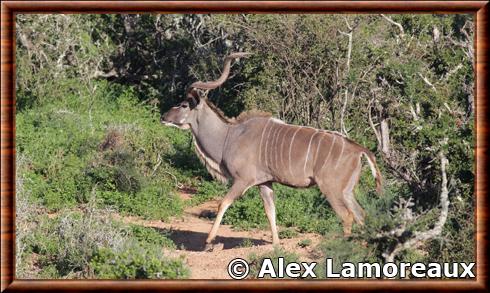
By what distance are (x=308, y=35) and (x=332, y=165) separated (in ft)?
8.59

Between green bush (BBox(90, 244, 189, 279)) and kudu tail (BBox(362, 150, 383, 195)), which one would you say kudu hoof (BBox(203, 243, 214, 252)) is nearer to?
green bush (BBox(90, 244, 189, 279))

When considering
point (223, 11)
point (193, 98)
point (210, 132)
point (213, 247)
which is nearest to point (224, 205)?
point (213, 247)

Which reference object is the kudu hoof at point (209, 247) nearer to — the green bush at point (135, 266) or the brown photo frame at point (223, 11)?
the green bush at point (135, 266)

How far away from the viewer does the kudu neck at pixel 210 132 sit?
8.17 m

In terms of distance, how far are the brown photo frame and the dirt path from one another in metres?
1.19

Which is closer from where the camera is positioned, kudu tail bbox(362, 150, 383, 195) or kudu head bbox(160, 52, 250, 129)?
kudu tail bbox(362, 150, 383, 195)

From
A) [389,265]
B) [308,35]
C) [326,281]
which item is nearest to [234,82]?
[308,35]

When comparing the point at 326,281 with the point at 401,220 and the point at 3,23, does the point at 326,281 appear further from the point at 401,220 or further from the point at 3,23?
the point at 3,23

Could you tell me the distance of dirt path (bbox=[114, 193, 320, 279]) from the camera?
7288mm

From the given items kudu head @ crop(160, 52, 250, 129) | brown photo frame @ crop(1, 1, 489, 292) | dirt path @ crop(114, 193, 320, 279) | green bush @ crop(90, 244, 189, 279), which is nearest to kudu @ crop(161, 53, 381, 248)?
kudu head @ crop(160, 52, 250, 129)

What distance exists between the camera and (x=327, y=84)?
9.83m

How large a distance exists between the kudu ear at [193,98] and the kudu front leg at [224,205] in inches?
33.4

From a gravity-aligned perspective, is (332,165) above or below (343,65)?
below

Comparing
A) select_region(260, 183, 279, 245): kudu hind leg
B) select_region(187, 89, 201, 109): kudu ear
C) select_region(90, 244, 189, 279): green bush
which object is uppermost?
select_region(187, 89, 201, 109): kudu ear
